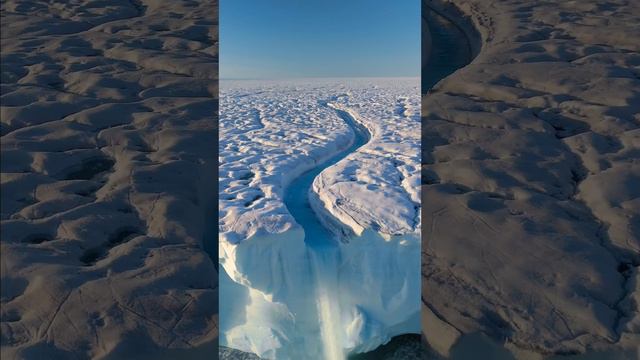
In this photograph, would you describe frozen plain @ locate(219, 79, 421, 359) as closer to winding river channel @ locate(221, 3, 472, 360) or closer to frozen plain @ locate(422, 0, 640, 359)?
winding river channel @ locate(221, 3, 472, 360)

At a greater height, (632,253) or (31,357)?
(632,253)

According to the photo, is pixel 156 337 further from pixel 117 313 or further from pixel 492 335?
pixel 492 335

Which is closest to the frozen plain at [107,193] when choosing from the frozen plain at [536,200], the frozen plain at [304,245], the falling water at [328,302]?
the frozen plain at [304,245]

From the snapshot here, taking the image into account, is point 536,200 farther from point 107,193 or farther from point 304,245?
point 107,193

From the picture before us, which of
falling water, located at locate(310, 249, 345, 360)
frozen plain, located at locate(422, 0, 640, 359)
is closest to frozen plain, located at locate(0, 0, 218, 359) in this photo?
falling water, located at locate(310, 249, 345, 360)

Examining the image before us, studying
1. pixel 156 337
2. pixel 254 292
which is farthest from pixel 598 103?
pixel 156 337

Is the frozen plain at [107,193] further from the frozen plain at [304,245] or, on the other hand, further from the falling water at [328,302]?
the falling water at [328,302]
